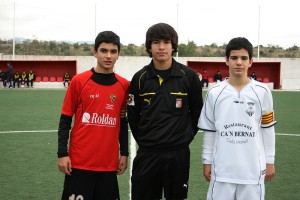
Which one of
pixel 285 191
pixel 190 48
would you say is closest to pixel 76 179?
pixel 285 191

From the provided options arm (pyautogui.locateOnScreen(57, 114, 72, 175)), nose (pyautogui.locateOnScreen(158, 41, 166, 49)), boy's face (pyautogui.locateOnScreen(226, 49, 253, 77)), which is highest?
nose (pyautogui.locateOnScreen(158, 41, 166, 49))

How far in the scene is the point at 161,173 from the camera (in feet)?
11.6

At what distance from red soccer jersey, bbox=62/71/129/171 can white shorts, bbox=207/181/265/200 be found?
3.01 ft

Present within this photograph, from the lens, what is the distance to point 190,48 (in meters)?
54.1

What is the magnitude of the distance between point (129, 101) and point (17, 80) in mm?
32246

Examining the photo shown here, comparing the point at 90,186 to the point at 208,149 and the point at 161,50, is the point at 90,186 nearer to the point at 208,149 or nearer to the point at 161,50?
the point at 208,149

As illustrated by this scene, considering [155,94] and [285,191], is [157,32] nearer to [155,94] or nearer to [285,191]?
[155,94]

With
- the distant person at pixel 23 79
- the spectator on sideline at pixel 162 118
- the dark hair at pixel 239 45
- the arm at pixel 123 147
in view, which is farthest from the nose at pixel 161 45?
the distant person at pixel 23 79

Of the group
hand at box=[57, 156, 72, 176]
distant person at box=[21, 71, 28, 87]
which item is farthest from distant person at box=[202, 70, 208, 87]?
hand at box=[57, 156, 72, 176]

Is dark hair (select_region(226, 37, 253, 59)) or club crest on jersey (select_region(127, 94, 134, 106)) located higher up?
dark hair (select_region(226, 37, 253, 59))

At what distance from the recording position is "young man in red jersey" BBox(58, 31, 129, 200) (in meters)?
3.64

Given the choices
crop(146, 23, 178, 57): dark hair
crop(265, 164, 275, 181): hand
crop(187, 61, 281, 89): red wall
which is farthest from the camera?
crop(187, 61, 281, 89): red wall

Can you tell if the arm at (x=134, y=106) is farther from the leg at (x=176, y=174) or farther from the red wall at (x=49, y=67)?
the red wall at (x=49, y=67)

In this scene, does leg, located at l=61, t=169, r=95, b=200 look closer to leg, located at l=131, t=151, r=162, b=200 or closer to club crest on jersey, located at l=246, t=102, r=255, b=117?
leg, located at l=131, t=151, r=162, b=200
